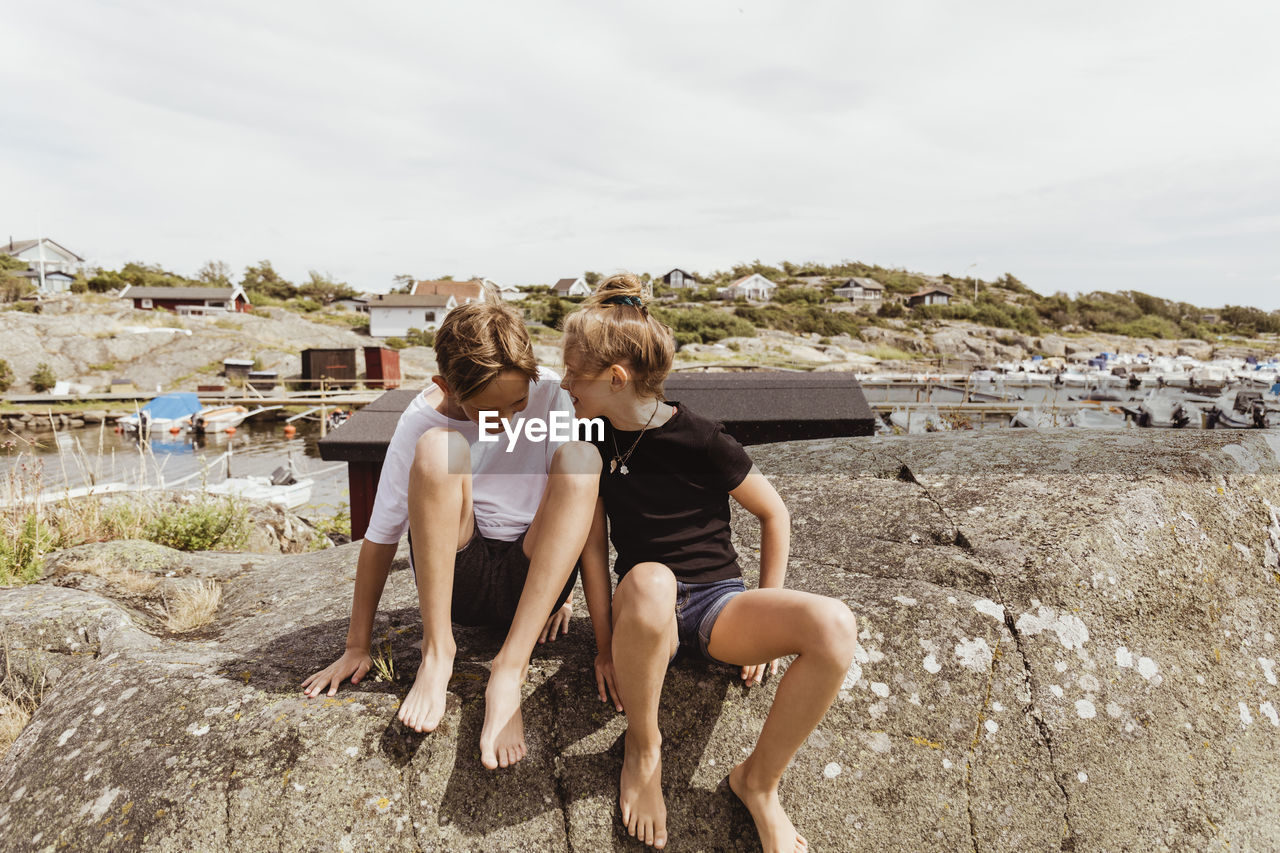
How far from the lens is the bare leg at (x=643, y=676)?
6.10 ft

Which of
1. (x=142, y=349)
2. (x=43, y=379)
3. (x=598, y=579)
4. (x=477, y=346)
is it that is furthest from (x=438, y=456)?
(x=142, y=349)

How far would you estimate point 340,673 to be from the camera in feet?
7.25

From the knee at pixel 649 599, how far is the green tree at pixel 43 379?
46.0 metres

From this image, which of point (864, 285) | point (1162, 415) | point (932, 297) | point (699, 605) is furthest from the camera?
point (864, 285)

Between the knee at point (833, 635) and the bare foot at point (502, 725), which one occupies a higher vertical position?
the knee at point (833, 635)

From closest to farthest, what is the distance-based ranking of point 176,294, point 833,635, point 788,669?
point 833,635, point 788,669, point 176,294

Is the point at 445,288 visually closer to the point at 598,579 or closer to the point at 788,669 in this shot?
the point at 598,579

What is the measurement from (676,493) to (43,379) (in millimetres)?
45955

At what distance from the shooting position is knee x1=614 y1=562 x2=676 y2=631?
72.7 inches

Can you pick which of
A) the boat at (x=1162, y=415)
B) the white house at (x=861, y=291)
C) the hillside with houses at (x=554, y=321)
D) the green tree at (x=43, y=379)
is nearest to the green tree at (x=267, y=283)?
the hillside with houses at (x=554, y=321)

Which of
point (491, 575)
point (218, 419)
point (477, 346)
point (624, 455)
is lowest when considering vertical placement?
point (218, 419)

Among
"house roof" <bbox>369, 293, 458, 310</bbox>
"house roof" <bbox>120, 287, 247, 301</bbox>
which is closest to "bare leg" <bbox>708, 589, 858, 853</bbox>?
"house roof" <bbox>369, 293, 458, 310</bbox>

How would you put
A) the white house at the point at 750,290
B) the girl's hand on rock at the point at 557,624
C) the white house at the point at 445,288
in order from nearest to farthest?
1. the girl's hand on rock at the point at 557,624
2. the white house at the point at 445,288
3. the white house at the point at 750,290

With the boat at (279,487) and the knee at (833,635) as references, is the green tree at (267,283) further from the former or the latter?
the knee at (833,635)
